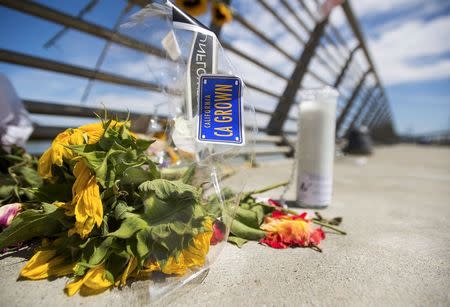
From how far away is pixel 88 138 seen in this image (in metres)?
0.78

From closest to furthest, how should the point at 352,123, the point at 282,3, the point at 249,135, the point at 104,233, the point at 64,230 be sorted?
the point at 104,233, the point at 64,230, the point at 249,135, the point at 282,3, the point at 352,123

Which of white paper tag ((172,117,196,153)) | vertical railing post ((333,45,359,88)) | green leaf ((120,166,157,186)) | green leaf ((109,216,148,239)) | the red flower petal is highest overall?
vertical railing post ((333,45,359,88))

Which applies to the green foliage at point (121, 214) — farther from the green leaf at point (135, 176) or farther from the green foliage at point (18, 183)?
the green foliage at point (18, 183)

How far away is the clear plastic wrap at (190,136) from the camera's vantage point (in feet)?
2.35

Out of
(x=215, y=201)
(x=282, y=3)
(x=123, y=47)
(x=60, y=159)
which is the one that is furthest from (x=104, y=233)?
(x=282, y=3)

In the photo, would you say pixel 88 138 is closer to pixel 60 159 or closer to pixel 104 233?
pixel 60 159

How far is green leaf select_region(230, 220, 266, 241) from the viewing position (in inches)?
39.6

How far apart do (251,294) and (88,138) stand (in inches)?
22.6

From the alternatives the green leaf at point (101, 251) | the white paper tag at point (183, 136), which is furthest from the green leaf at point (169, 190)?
the white paper tag at point (183, 136)

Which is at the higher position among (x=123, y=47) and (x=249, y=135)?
(x=123, y=47)

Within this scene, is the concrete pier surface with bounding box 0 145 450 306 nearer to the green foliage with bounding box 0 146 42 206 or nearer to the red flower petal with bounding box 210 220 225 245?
the red flower petal with bounding box 210 220 225 245

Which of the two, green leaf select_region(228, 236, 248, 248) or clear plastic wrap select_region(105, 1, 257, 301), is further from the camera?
green leaf select_region(228, 236, 248, 248)

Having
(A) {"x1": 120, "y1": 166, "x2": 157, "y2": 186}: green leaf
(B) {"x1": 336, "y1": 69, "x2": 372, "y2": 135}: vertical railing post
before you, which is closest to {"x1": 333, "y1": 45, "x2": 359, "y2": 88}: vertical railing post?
(B) {"x1": 336, "y1": 69, "x2": 372, "y2": 135}: vertical railing post

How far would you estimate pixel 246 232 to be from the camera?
1.01m
